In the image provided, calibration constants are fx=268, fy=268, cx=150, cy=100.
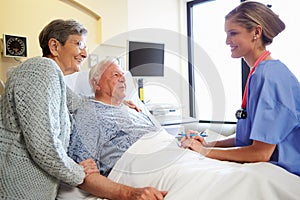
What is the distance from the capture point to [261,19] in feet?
3.39

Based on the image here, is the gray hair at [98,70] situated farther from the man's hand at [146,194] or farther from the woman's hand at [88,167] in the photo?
the man's hand at [146,194]

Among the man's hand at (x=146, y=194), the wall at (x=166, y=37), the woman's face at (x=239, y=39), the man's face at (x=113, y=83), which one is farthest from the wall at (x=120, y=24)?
the man's hand at (x=146, y=194)

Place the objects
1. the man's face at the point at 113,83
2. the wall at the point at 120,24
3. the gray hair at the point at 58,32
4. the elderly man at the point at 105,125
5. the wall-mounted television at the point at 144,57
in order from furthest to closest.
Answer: the wall-mounted television at the point at 144,57 < the wall at the point at 120,24 < the man's face at the point at 113,83 < the gray hair at the point at 58,32 < the elderly man at the point at 105,125

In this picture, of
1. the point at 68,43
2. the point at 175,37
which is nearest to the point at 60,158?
the point at 68,43

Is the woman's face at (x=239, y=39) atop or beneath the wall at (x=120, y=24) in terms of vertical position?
beneath

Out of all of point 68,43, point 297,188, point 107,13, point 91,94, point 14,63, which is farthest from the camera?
point 107,13

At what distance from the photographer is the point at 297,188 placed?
824mm

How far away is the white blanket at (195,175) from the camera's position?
793mm

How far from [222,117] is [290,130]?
481 millimetres

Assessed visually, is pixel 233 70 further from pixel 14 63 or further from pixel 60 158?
pixel 60 158

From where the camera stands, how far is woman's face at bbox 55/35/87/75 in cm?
132

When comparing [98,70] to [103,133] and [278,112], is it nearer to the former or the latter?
[103,133]

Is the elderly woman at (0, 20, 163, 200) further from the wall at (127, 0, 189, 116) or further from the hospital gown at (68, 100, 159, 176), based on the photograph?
the wall at (127, 0, 189, 116)

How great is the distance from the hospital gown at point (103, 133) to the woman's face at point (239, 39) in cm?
58
